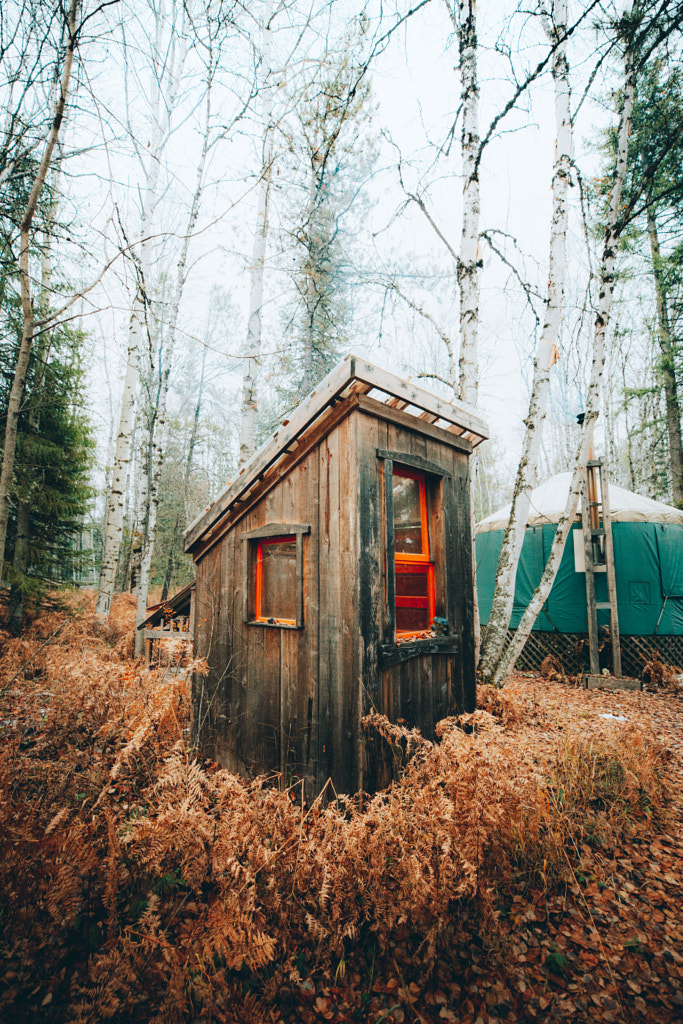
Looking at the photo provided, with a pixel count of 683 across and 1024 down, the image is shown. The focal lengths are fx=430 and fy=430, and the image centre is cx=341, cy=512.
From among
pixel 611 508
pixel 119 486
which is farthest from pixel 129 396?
pixel 611 508

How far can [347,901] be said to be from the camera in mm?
2359

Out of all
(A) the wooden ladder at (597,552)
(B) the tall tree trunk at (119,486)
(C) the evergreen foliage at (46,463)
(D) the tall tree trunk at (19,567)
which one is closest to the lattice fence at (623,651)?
(A) the wooden ladder at (597,552)

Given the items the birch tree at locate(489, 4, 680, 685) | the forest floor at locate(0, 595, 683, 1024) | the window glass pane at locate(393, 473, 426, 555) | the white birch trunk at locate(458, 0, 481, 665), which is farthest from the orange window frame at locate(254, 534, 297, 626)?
the birch tree at locate(489, 4, 680, 685)

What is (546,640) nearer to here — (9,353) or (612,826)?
(612,826)

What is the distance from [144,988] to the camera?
6.41 ft

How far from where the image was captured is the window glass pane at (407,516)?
3881 mm

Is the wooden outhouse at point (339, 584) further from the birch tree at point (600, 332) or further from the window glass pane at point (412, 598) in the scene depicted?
the birch tree at point (600, 332)

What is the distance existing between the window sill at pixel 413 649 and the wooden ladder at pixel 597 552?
498 centimetres

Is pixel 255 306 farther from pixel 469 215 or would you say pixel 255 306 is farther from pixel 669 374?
pixel 669 374

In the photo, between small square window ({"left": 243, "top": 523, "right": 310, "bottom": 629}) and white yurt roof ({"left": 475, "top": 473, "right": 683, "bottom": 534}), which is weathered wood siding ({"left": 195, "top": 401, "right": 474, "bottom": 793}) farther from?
white yurt roof ({"left": 475, "top": 473, "right": 683, "bottom": 534})

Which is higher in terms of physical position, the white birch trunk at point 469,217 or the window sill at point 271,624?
the white birch trunk at point 469,217

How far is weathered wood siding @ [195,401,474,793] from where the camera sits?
3.18 meters

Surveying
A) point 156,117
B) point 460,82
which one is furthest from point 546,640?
point 156,117

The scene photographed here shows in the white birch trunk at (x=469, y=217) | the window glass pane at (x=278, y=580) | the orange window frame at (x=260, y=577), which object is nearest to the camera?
the window glass pane at (x=278, y=580)
